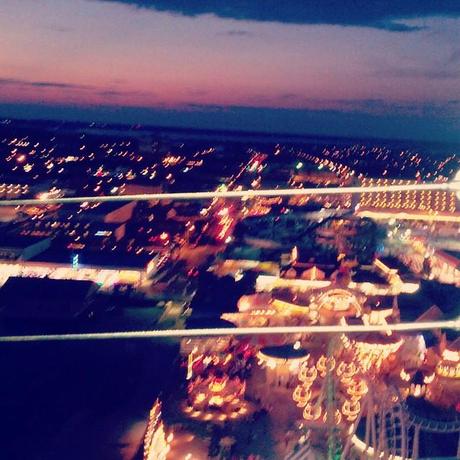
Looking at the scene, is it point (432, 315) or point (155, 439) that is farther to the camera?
point (432, 315)

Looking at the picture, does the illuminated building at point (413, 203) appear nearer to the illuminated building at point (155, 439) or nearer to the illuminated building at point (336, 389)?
the illuminated building at point (336, 389)

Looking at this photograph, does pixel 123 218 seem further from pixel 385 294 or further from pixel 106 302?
pixel 385 294

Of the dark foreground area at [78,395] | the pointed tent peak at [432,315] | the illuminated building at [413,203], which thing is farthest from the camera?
the illuminated building at [413,203]

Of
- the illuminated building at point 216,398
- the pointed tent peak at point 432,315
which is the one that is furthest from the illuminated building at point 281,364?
the pointed tent peak at point 432,315

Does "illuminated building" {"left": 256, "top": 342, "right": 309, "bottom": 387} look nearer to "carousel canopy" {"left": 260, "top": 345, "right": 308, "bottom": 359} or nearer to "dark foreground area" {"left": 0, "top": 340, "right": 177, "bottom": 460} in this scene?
"carousel canopy" {"left": 260, "top": 345, "right": 308, "bottom": 359}

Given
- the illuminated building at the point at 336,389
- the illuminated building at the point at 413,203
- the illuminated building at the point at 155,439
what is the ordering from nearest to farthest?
the illuminated building at the point at 155,439, the illuminated building at the point at 336,389, the illuminated building at the point at 413,203

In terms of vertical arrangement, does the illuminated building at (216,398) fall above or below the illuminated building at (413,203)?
A: above

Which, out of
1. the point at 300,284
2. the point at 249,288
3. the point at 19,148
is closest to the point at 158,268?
the point at 249,288

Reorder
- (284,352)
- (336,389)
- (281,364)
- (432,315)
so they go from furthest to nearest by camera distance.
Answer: (432,315) < (284,352) < (281,364) < (336,389)

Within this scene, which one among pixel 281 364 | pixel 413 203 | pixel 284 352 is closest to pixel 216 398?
pixel 281 364

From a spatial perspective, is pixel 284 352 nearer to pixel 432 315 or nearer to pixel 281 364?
pixel 281 364

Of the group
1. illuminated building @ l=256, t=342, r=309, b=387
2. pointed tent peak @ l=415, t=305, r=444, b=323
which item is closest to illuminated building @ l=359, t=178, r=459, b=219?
pointed tent peak @ l=415, t=305, r=444, b=323
